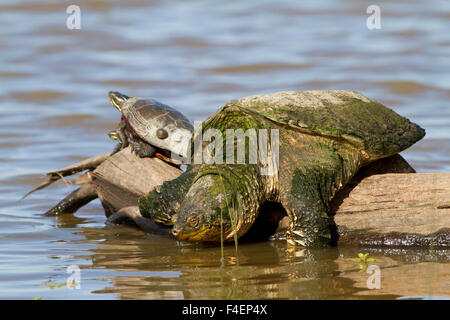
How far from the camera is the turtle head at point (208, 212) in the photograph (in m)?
3.72

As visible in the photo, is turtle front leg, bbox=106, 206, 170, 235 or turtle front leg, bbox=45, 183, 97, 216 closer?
turtle front leg, bbox=106, 206, 170, 235

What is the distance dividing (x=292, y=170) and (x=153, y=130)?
1307 millimetres

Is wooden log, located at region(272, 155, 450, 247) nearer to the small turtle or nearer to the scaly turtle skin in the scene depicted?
the scaly turtle skin

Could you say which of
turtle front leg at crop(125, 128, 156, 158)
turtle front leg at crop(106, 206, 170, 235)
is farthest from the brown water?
turtle front leg at crop(125, 128, 156, 158)

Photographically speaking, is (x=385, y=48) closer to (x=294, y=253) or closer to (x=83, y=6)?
(x=83, y=6)

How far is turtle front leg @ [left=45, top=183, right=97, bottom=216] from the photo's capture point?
16.9 ft

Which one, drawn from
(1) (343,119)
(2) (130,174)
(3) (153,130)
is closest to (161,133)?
(3) (153,130)

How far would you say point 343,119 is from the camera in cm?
391

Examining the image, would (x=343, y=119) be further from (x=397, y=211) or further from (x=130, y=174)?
(x=130, y=174)

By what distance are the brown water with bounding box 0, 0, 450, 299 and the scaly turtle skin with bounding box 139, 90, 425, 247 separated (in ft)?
0.64

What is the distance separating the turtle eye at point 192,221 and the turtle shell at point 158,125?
3.33ft

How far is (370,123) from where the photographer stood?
13.1 feet
